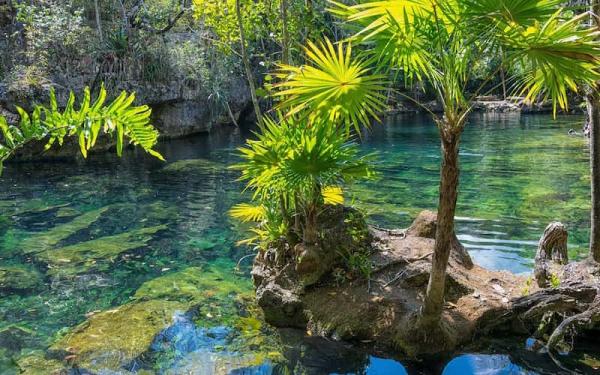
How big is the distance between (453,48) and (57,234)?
340 inches

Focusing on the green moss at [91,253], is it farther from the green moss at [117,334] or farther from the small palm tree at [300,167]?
the small palm tree at [300,167]

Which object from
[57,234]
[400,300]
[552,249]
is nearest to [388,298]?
[400,300]

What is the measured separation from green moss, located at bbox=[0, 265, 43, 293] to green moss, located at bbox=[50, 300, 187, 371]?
178cm

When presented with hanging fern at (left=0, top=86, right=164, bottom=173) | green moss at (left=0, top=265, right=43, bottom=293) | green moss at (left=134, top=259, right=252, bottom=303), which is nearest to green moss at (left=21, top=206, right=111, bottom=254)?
green moss at (left=0, top=265, right=43, bottom=293)

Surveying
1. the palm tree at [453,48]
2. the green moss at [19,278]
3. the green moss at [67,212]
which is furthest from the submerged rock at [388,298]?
the green moss at [67,212]

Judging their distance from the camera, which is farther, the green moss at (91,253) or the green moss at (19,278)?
the green moss at (91,253)

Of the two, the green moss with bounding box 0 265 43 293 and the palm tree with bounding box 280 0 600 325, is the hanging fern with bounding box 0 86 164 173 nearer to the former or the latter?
the palm tree with bounding box 280 0 600 325

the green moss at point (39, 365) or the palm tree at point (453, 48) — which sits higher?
the palm tree at point (453, 48)

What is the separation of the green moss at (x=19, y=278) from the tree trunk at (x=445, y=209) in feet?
18.0

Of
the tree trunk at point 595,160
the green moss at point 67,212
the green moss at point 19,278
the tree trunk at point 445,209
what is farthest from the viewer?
the green moss at point 67,212

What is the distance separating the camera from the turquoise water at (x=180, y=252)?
191 inches

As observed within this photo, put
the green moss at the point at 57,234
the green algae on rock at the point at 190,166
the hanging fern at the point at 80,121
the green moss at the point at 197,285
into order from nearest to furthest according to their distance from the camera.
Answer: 1. the hanging fern at the point at 80,121
2. the green moss at the point at 197,285
3. the green moss at the point at 57,234
4. the green algae on rock at the point at 190,166

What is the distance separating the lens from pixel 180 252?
8.80 m

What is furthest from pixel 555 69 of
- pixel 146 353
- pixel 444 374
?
pixel 146 353
